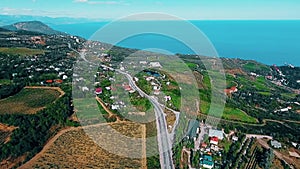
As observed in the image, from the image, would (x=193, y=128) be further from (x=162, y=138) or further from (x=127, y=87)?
(x=127, y=87)

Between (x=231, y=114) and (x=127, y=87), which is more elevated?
(x=127, y=87)

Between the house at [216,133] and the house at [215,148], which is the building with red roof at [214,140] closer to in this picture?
the house at [215,148]

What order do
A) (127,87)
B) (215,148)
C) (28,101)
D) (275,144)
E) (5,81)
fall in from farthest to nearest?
1. (5,81)
2. (127,87)
3. (28,101)
4. (275,144)
5. (215,148)

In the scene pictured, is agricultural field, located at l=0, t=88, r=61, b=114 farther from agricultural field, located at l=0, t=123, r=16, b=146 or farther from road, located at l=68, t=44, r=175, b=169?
road, located at l=68, t=44, r=175, b=169

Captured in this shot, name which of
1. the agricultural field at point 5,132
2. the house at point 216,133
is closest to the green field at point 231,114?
the house at point 216,133

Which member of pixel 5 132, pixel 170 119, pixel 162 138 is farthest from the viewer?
pixel 170 119

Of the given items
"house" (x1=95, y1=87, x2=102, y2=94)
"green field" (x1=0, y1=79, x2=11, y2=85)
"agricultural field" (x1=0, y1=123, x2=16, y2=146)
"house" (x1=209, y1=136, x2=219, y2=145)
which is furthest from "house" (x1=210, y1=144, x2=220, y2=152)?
"green field" (x1=0, y1=79, x2=11, y2=85)

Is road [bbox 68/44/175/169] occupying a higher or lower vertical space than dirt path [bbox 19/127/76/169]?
higher

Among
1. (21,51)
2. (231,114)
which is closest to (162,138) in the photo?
(231,114)
